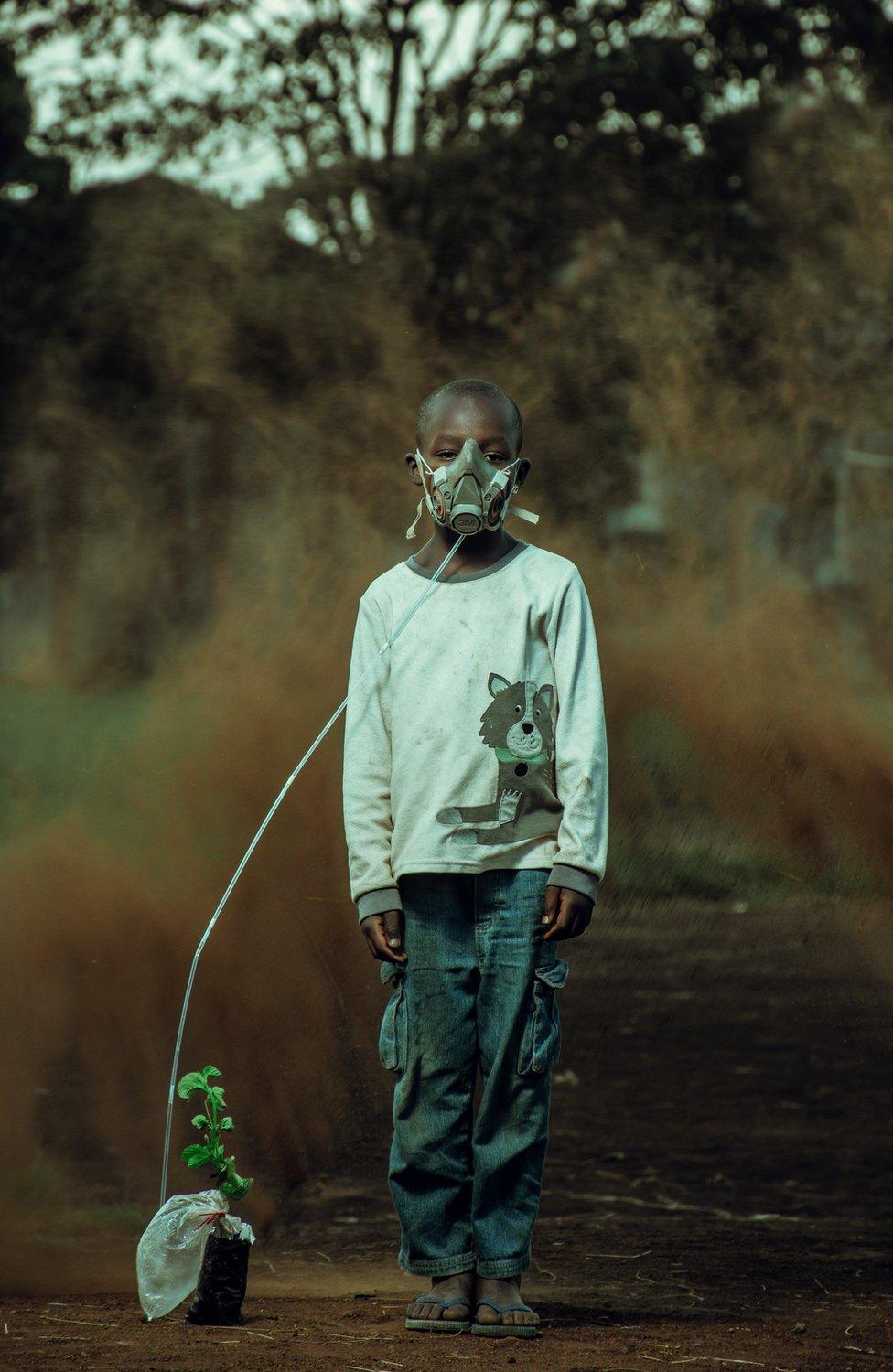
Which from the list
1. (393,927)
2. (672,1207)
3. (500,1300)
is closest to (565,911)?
Result: (393,927)

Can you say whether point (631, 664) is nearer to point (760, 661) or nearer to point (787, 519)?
point (760, 661)

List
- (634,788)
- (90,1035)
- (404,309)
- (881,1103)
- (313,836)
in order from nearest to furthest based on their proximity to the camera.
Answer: (90,1035) → (881,1103) → (313,836) → (634,788) → (404,309)

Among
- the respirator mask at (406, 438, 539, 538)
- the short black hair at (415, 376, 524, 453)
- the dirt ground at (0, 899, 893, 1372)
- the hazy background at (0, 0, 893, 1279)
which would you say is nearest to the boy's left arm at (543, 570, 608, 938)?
the respirator mask at (406, 438, 539, 538)

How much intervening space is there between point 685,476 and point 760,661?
851 mm

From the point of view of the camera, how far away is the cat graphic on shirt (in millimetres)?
2514

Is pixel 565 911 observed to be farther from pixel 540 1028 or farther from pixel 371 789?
pixel 371 789

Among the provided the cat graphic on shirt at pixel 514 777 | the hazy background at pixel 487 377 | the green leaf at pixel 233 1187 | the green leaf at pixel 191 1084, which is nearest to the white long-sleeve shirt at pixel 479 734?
the cat graphic on shirt at pixel 514 777

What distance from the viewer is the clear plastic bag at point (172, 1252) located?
260 centimetres

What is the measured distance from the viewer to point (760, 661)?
6137 mm

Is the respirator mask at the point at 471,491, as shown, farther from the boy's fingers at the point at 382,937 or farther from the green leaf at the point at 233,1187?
the green leaf at the point at 233,1187

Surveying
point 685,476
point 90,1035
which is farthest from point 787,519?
point 90,1035

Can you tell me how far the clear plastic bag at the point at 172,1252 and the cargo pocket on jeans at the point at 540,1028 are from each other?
0.55 meters

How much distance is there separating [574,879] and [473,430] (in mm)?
731

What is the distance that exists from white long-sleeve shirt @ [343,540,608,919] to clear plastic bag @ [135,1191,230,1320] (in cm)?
56
